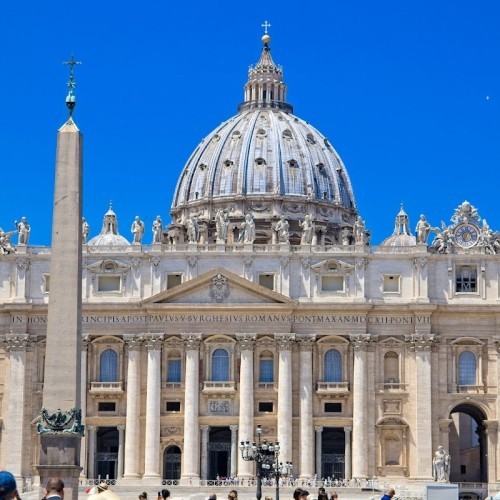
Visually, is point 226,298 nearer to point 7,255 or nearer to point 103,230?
point 7,255

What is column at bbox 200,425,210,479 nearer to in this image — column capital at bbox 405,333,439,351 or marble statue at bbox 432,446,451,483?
column capital at bbox 405,333,439,351

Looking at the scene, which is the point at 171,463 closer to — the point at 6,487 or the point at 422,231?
the point at 422,231

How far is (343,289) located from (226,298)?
6.59 m

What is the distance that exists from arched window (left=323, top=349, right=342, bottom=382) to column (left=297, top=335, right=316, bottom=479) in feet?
3.26

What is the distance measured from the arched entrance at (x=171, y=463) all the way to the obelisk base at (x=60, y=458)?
48.9 m

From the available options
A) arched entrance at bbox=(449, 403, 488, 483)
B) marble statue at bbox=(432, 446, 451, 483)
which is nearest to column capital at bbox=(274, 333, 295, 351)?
arched entrance at bbox=(449, 403, 488, 483)

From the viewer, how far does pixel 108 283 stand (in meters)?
82.7

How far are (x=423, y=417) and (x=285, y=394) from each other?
25.1ft

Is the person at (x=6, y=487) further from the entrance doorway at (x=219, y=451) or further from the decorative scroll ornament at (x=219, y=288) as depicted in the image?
the entrance doorway at (x=219, y=451)

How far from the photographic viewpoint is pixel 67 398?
3238 cm

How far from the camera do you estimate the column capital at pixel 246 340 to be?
81.2 meters

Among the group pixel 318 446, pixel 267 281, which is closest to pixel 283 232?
pixel 267 281

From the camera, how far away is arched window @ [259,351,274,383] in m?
81.8

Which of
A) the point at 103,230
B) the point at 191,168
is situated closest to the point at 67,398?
the point at 103,230
